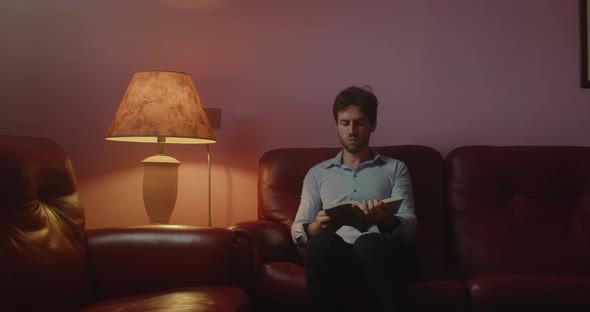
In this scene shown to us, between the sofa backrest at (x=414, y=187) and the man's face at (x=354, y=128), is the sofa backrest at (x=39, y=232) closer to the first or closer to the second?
the sofa backrest at (x=414, y=187)

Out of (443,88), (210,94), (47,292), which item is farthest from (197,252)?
(443,88)

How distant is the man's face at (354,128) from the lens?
7.13ft

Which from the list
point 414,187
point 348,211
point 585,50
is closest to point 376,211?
point 348,211

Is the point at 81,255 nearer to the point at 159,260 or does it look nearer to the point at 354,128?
the point at 159,260

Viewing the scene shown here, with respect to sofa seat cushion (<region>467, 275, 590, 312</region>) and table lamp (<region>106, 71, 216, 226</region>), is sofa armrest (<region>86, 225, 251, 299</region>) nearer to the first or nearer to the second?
table lamp (<region>106, 71, 216, 226</region>)

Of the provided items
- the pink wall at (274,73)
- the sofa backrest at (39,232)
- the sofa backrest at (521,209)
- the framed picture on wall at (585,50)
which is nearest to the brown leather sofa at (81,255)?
the sofa backrest at (39,232)

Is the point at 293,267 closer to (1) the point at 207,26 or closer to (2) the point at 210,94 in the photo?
(2) the point at 210,94

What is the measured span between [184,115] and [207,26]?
2.62 ft

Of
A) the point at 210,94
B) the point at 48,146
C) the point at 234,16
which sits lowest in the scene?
the point at 48,146

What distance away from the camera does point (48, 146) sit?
1864mm

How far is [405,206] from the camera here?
2059 mm

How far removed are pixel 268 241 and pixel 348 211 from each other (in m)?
0.41

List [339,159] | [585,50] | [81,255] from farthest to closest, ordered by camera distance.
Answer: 1. [585,50]
2. [339,159]
3. [81,255]

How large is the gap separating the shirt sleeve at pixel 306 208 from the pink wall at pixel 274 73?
1.83ft
